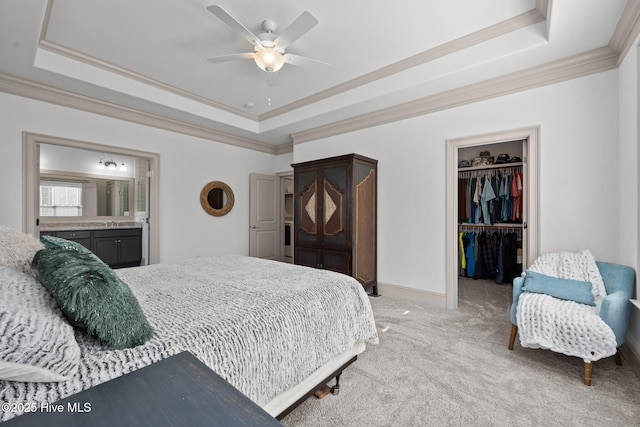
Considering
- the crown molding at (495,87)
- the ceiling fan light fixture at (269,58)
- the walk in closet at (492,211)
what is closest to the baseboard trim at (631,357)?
the walk in closet at (492,211)

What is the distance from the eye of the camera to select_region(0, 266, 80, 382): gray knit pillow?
2.23ft

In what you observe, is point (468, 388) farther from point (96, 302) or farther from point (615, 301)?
point (96, 302)

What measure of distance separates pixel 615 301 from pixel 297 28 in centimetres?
292

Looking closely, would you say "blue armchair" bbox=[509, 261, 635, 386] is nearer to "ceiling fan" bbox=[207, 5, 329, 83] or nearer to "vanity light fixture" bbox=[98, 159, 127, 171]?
"ceiling fan" bbox=[207, 5, 329, 83]

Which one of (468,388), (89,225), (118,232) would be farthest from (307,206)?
(89,225)

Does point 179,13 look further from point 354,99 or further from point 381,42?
point 354,99

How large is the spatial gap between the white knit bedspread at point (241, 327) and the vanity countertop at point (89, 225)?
4055mm

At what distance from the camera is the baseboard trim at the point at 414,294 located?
344 cm

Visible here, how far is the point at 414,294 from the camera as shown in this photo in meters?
3.67

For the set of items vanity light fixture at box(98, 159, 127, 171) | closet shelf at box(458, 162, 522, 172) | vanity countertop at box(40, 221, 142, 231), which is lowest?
vanity countertop at box(40, 221, 142, 231)

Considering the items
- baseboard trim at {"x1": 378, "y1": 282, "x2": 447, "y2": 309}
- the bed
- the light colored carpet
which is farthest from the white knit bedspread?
baseboard trim at {"x1": 378, "y1": 282, "x2": 447, "y2": 309}

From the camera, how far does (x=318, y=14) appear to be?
2430 mm

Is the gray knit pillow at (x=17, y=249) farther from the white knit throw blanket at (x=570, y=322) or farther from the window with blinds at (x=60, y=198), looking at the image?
the window with blinds at (x=60, y=198)

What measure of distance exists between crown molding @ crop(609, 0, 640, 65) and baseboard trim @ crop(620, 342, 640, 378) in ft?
7.39
